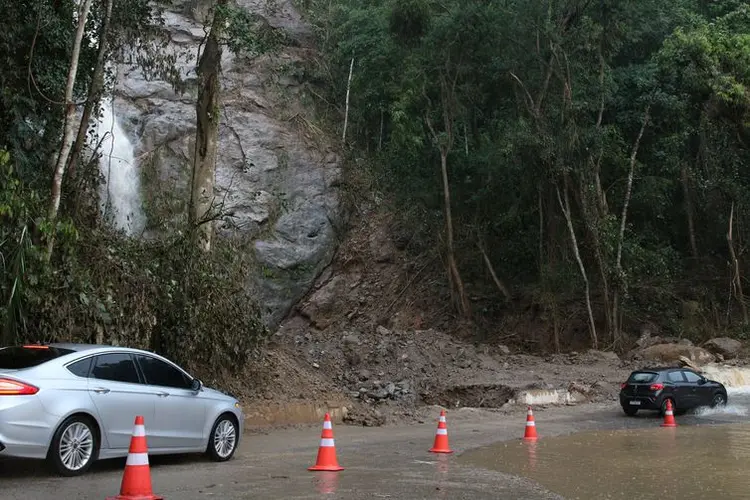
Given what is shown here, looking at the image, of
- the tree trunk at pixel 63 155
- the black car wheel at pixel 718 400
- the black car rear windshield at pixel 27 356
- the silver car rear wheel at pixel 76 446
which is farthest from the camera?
the black car wheel at pixel 718 400

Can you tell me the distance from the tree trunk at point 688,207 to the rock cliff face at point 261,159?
17.0 m

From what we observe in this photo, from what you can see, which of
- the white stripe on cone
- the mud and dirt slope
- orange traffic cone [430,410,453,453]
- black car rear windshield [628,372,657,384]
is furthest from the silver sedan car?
black car rear windshield [628,372,657,384]

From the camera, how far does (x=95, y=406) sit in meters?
9.33

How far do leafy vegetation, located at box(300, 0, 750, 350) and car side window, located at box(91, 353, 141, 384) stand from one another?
24319mm

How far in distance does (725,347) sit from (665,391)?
11547 mm

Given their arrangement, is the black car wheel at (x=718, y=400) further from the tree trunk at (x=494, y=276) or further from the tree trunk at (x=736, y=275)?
the tree trunk at (x=494, y=276)

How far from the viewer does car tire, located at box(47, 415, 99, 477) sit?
351 inches

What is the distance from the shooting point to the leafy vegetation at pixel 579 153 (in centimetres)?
3272

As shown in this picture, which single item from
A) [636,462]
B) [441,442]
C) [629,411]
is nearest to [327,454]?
[441,442]

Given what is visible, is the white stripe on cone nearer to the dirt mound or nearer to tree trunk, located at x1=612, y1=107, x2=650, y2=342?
the dirt mound

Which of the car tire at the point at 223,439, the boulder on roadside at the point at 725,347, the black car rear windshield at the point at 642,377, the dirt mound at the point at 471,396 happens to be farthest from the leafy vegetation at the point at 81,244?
the boulder on roadside at the point at 725,347

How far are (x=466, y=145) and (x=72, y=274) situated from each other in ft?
86.2

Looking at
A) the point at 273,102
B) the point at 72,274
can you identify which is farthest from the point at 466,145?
the point at 72,274

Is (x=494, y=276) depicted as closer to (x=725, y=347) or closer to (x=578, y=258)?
(x=578, y=258)
